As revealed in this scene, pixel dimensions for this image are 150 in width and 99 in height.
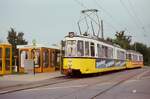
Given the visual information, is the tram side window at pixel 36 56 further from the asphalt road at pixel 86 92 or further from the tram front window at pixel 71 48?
the asphalt road at pixel 86 92

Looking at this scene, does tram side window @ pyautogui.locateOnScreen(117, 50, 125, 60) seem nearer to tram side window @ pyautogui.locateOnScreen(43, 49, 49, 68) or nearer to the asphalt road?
tram side window @ pyautogui.locateOnScreen(43, 49, 49, 68)

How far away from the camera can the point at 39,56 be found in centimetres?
3762

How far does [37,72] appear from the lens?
38.7 m

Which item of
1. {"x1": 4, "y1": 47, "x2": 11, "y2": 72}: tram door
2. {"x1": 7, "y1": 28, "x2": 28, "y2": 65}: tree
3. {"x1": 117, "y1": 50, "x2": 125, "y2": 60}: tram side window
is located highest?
{"x1": 7, "y1": 28, "x2": 28, "y2": 65}: tree

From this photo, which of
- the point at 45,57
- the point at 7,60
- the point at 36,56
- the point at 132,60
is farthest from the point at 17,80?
the point at 132,60

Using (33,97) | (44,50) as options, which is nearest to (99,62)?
(44,50)

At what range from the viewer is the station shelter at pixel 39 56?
37.9 m

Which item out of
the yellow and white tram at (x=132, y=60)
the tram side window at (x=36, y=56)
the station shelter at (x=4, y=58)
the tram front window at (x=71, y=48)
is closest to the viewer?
the station shelter at (x=4, y=58)

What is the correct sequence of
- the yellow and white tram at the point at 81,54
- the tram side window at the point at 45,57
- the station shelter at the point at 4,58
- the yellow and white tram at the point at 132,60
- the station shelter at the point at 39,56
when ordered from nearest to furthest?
the station shelter at the point at 4,58 → the yellow and white tram at the point at 81,54 → the station shelter at the point at 39,56 → the tram side window at the point at 45,57 → the yellow and white tram at the point at 132,60

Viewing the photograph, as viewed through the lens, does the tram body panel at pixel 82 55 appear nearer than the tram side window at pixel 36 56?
Yes

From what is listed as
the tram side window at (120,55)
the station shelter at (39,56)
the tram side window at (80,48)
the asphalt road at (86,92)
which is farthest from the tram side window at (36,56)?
the asphalt road at (86,92)

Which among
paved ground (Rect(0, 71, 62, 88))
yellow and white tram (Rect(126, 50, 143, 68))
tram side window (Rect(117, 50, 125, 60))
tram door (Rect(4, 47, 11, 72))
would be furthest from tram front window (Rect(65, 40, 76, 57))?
yellow and white tram (Rect(126, 50, 143, 68))

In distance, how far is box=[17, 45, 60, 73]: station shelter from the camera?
37938mm

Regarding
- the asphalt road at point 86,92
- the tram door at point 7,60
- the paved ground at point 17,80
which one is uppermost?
the tram door at point 7,60
